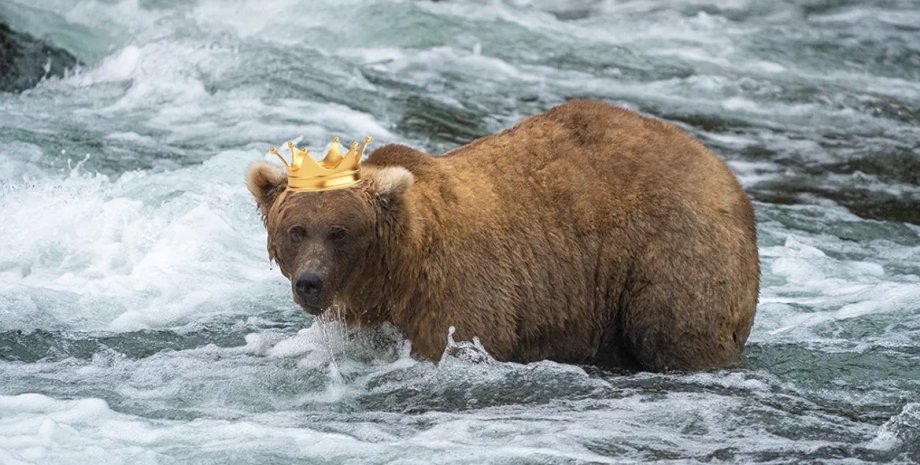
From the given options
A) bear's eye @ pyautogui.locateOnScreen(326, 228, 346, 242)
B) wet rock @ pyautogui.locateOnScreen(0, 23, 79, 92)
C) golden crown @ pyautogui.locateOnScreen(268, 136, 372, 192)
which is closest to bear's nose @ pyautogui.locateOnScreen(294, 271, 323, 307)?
bear's eye @ pyautogui.locateOnScreen(326, 228, 346, 242)

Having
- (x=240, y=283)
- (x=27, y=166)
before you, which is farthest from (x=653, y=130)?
(x=27, y=166)

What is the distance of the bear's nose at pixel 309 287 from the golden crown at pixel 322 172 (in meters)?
0.48

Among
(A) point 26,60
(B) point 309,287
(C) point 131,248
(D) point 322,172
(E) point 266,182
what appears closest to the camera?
(B) point 309,287

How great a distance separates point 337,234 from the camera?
6973mm

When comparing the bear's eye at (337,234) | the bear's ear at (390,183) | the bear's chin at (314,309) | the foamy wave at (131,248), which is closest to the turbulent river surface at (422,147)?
the foamy wave at (131,248)

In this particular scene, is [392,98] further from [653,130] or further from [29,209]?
[653,130]

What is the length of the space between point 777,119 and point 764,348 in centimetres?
725

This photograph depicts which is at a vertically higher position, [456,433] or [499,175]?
[499,175]

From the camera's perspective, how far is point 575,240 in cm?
767

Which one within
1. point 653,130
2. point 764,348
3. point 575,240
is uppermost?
point 653,130

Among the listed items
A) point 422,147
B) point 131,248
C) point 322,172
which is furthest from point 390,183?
point 422,147

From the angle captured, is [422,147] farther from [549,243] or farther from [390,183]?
[390,183]

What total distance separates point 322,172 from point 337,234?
0.32 metres

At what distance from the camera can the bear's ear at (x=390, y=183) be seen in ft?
22.9
